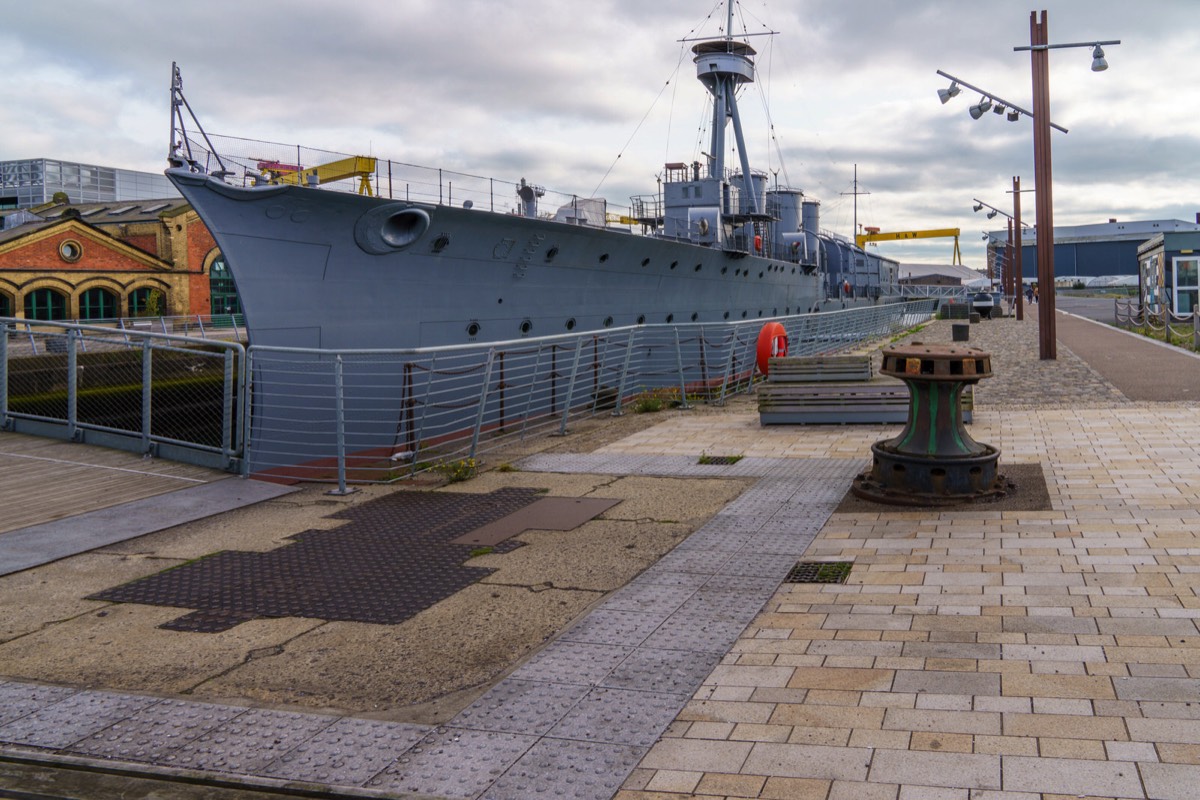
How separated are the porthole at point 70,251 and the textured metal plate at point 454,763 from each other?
44192mm

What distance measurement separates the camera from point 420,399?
42.2 ft

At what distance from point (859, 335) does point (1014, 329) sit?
12.1 meters

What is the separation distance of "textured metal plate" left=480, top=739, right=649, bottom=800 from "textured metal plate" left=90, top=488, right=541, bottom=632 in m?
1.83

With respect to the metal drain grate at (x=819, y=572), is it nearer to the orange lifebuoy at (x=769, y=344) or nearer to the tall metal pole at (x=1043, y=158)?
the orange lifebuoy at (x=769, y=344)

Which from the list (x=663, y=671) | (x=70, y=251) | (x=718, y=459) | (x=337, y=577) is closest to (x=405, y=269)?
(x=718, y=459)

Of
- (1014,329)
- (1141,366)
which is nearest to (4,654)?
(1141,366)

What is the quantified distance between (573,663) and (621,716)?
619mm

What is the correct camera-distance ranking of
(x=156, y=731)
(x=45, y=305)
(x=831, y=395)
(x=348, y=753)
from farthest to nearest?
(x=45, y=305) < (x=831, y=395) < (x=156, y=731) < (x=348, y=753)

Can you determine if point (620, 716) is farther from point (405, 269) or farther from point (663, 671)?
point (405, 269)

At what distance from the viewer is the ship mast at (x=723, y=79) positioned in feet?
111

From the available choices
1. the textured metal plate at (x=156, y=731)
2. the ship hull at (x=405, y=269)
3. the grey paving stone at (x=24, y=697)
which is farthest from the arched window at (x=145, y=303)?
the textured metal plate at (x=156, y=731)

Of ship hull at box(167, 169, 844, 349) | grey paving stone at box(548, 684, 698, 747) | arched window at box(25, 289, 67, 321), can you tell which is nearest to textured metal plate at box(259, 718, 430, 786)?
grey paving stone at box(548, 684, 698, 747)

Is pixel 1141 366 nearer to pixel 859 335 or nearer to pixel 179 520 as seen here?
pixel 859 335

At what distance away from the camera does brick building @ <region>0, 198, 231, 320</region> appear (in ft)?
131
